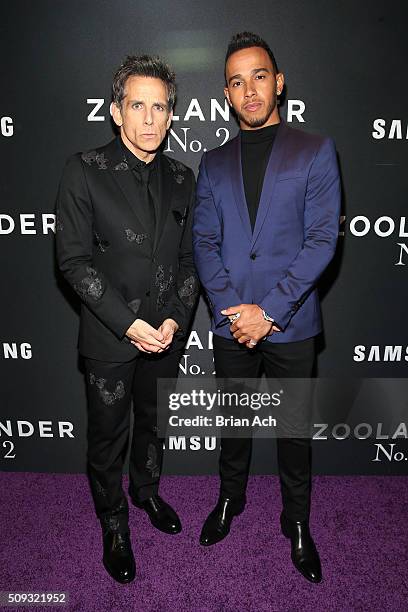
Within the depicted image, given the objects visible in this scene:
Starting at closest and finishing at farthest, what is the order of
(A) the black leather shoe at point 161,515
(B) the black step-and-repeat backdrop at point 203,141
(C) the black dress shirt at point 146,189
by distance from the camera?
(C) the black dress shirt at point 146,189 < (B) the black step-and-repeat backdrop at point 203,141 < (A) the black leather shoe at point 161,515

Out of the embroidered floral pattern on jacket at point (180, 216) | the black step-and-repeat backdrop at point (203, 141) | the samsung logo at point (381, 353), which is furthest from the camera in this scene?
the samsung logo at point (381, 353)

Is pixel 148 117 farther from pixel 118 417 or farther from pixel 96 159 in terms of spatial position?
pixel 118 417

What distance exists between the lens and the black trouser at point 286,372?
2.09 meters

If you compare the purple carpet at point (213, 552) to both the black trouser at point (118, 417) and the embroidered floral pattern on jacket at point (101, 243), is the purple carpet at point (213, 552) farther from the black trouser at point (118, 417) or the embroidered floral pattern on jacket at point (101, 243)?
the embroidered floral pattern on jacket at point (101, 243)

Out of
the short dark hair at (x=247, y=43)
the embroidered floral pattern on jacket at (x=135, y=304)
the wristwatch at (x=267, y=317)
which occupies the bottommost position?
the wristwatch at (x=267, y=317)

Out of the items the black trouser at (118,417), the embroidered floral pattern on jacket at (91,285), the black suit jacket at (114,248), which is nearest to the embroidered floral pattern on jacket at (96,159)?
the black suit jacket at (114,248)

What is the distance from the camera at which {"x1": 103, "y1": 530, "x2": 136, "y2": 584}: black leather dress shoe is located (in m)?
2.15

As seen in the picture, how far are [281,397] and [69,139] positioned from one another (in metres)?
1.54

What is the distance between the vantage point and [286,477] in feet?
7.29

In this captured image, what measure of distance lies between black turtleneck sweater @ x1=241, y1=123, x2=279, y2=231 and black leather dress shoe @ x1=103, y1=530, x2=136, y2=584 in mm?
1461

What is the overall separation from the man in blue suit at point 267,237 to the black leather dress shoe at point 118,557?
28.3 inches

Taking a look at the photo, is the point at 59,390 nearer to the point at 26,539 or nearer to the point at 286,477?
the point at 26,539

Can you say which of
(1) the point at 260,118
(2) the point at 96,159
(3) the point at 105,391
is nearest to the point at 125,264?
(2) the point at 96,159

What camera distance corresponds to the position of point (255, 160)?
207 centimetres
